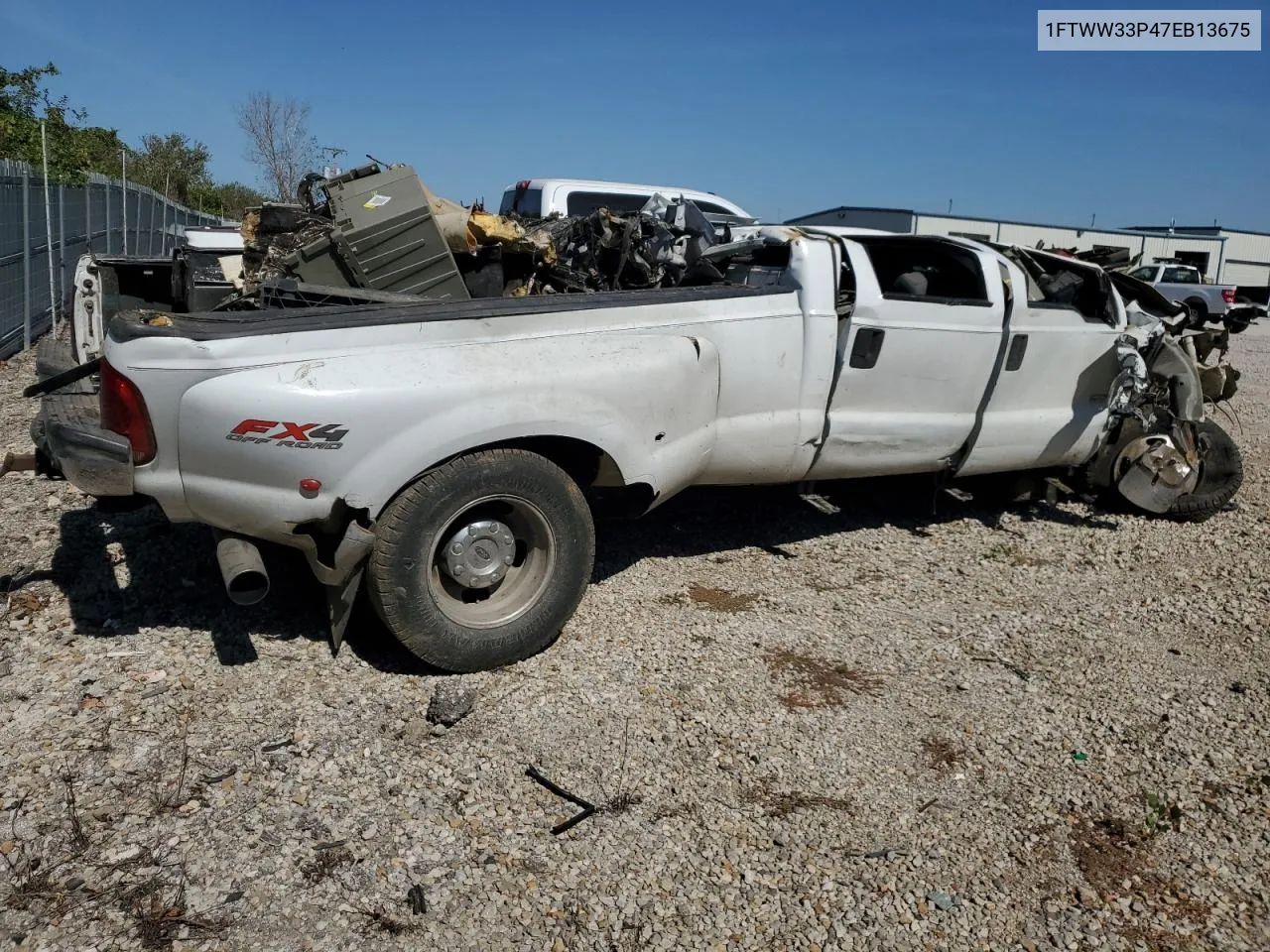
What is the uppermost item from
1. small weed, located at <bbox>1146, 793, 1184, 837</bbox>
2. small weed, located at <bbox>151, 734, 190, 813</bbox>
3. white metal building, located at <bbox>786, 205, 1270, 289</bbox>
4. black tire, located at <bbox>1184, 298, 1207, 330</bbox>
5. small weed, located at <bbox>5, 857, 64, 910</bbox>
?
white metal building, located at <bbox>786, 205, 1270, 289</bbox>

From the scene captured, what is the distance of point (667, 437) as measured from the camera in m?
4.07

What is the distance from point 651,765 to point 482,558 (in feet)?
3.44

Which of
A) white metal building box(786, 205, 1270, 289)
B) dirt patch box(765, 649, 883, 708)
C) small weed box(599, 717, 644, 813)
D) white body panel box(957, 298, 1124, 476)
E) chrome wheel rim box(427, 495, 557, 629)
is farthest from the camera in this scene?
white metal building box(786, 205, 1270, 289)

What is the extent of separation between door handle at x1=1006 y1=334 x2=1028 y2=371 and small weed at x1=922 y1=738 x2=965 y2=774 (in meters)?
2.57

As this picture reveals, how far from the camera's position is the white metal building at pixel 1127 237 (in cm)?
3203

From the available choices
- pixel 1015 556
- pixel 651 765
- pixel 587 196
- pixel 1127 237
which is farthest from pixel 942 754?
pixel 1127 237

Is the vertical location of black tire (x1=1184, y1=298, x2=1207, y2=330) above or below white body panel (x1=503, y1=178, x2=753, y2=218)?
below

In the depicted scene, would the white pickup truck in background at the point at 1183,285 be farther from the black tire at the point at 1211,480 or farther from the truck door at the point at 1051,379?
the truck door at the point at 1051,379

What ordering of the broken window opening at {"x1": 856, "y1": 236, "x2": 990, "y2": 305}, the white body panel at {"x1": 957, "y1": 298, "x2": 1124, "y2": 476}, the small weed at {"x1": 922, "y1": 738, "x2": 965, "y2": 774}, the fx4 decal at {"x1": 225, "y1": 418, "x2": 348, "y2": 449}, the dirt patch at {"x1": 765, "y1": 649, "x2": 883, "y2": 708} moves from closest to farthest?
the fx4 decal at {"x1": 225, "y1": 418, "x2": 348, "y2": 449}
the small weed at {"x1": 922, "y1": 738, "x2": 965, "y2": 774}
the dirt patch at {"x1": 765, "y1": 649, "x2": 883, "y2": 708}
the broken window opening at {"x1": 856, "y1": 236, "x2": 990, "y2": 305}
the white body panel at {"x1": 957, "y1": 298, "x2": 1124, "y2": 476}

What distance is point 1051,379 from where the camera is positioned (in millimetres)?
5535

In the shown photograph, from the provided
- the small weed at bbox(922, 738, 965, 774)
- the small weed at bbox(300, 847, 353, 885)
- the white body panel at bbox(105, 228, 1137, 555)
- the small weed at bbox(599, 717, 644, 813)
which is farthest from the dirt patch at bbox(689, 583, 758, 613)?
the small weed at bbox(300, 847, 353, 885)

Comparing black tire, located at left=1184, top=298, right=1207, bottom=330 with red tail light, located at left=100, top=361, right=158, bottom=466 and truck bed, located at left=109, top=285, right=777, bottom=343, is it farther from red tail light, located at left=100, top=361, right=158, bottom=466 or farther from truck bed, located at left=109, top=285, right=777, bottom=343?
red tail light, located at left=100, top=361, right=158, bottom=466

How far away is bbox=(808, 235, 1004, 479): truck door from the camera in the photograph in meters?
4.72

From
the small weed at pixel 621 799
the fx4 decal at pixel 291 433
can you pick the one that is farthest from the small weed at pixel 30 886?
the small weed at pixel 621 799
